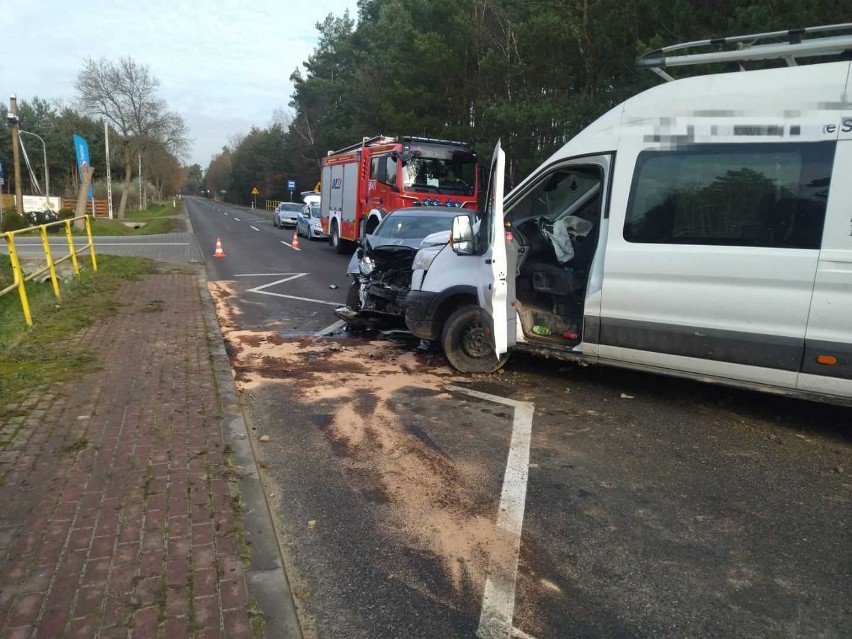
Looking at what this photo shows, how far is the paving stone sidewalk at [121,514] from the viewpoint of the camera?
271 centimetres

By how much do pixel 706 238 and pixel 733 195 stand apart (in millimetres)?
351

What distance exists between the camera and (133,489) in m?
3.76

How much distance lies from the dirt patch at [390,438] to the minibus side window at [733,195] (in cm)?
237

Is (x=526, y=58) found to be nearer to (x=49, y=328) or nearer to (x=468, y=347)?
(x=468, y=347)

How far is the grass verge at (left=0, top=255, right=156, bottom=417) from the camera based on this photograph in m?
5.84

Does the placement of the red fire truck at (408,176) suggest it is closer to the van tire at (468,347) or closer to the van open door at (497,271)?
the van tire at (468,347)

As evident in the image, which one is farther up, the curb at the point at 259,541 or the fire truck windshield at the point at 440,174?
the fire truck windshield at the point at 440,174

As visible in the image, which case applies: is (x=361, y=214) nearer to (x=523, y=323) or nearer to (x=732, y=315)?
(x=523, y=323)

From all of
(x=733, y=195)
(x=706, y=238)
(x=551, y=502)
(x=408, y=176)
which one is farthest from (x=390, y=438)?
(x=408, y=176)

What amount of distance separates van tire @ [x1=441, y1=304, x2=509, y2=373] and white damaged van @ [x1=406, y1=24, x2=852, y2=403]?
1.05 feet

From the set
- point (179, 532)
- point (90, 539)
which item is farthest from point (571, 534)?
point (90, 539)

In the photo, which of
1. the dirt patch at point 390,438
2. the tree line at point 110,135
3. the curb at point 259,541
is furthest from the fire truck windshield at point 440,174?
the tree line at point 110,135

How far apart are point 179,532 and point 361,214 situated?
589 inches

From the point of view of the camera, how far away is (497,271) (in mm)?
5523
